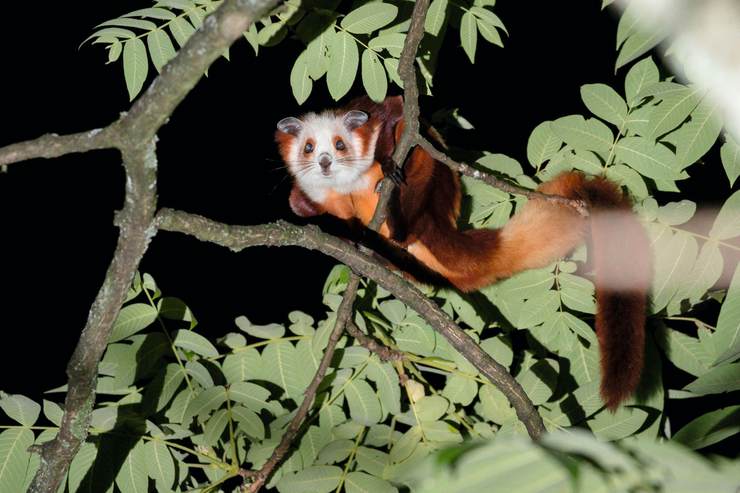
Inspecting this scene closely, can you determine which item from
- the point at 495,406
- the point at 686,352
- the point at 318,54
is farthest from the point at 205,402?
the point at 686,352

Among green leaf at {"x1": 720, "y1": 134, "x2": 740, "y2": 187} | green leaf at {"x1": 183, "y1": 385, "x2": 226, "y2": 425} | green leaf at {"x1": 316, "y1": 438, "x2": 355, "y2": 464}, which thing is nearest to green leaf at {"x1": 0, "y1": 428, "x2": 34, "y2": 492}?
green leaf at {"x1": 183, "y1": 385, "x2": 226, "y2": 425}

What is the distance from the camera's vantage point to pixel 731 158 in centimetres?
184

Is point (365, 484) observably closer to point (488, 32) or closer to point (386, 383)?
point (386, 383)

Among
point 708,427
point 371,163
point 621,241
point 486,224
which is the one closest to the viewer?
point 708,427

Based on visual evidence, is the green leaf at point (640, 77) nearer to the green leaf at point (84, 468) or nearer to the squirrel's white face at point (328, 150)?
the squirrel's white face at point (328, 150)

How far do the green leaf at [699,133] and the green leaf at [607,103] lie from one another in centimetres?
32

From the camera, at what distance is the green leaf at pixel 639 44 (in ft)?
5.49

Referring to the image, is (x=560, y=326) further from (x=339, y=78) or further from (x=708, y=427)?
(x=708, y=427)

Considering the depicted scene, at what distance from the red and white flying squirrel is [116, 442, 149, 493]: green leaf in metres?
1.09

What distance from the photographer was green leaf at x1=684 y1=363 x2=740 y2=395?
139cm

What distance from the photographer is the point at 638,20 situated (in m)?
1.71

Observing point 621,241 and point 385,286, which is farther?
point 621,241

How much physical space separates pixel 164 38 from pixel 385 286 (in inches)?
38.9

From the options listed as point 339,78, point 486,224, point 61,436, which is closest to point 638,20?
point 339,78
